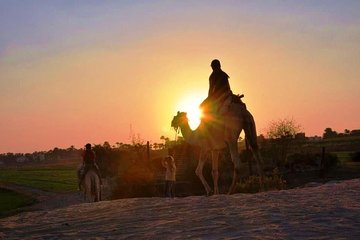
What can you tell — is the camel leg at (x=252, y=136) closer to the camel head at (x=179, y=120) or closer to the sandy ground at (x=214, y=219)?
the camel head at (x=179, y=120)

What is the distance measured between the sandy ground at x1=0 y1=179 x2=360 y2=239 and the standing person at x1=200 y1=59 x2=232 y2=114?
3039mm

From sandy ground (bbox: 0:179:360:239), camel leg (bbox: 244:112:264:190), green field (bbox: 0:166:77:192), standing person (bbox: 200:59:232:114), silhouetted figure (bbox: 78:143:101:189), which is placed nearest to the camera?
sandy ground (bbox: 0:179:360:239)

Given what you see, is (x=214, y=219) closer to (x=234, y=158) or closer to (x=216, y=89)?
(x=234, y=158)

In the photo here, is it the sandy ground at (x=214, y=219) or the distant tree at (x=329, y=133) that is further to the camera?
the distant tree at (x=329, y=133)

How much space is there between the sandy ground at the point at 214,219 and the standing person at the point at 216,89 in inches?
120

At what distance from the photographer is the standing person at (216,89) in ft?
45.6

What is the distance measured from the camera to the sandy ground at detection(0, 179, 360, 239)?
24.2 ft

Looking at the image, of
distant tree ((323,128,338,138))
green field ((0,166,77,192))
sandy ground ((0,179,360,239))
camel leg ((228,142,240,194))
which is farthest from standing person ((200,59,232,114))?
distant tree ((323,128,338,138))

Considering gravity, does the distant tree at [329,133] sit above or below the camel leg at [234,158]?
above

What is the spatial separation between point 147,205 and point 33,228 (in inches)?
90.2

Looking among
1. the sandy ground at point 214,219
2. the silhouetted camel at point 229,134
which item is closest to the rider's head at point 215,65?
the silhouetted camel at point 229,134

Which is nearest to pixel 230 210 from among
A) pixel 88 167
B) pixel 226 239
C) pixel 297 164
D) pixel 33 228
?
pixel 226 239

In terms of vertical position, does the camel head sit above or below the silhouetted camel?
above

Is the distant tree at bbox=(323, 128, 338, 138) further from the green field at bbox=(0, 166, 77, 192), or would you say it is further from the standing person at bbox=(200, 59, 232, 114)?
the standing person at bbox=(200, 59, 232, 114)
